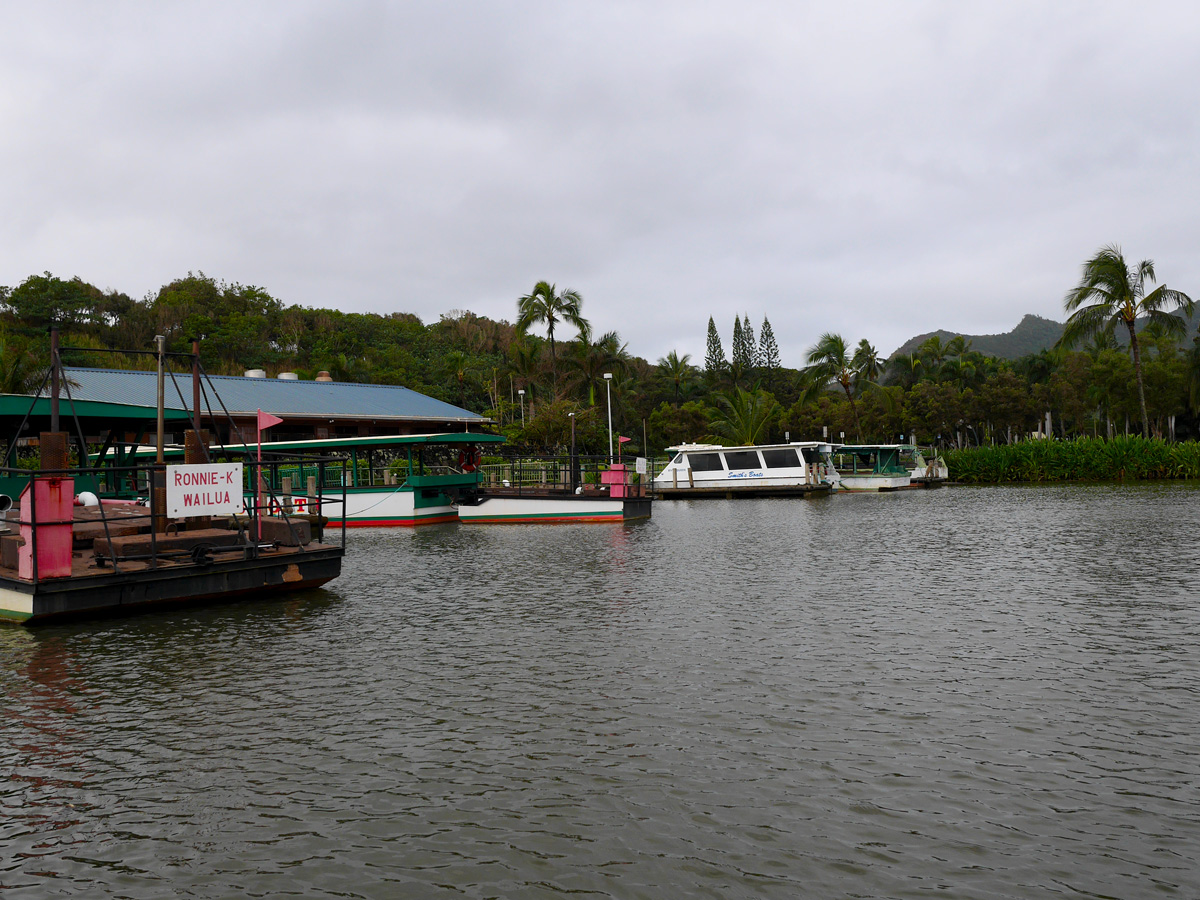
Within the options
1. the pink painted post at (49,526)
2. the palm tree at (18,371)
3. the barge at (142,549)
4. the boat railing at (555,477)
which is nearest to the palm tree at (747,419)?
the boat railing at (555,477)

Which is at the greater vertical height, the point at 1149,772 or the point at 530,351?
the point at 530,351

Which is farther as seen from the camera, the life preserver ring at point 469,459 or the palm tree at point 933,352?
the palm tree at point 933,352

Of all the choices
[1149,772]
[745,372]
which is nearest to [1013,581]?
[1149,772]

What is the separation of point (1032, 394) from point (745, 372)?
106ft

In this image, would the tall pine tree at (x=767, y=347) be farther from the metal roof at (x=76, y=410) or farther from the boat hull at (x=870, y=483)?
the metal roof at (x=76, y=410)

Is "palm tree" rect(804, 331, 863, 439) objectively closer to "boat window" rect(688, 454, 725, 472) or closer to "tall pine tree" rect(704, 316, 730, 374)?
"boat window" rect(688, 454, 725, 472)

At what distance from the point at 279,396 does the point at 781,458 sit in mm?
24880

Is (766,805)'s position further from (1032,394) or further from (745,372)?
(745,372)

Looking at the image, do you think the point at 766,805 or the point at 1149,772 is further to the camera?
the point at 1149,772

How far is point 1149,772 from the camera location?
610 centimetres

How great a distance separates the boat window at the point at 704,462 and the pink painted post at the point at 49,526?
36.5 meters

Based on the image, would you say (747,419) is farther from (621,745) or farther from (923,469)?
(621,745)

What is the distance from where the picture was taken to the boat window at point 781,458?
4483cm

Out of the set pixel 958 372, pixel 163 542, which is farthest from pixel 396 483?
pixel 958 372
